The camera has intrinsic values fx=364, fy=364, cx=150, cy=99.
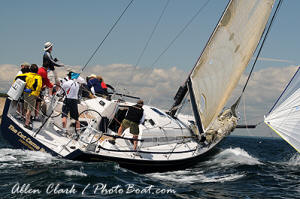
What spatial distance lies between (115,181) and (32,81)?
3.80 meters

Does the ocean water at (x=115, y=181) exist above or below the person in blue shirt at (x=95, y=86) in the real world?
below

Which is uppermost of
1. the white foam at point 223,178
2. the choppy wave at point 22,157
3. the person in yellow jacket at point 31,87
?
the person in yellow jacket at point 31,87

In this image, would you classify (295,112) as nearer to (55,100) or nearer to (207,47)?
(207,47)

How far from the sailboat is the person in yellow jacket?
0.64ft

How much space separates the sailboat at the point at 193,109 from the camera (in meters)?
9.94

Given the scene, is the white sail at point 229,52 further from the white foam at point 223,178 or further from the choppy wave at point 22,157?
the choppy wave at point 22,157

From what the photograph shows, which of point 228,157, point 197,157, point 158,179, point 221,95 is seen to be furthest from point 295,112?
point 228,157

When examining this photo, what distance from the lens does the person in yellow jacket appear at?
9766 millimetres

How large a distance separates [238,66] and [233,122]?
2713 mm

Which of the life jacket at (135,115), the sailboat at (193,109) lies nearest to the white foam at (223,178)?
the sailboat at (193,109)

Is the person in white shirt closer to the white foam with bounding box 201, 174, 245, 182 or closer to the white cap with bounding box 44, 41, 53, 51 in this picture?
the white cap with bounding box 44, 41, 53, 51

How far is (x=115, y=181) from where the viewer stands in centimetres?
789

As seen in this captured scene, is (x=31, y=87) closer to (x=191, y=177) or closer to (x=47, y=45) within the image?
(x=47, y=45)

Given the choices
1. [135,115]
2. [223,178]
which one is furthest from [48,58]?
[223,178]
